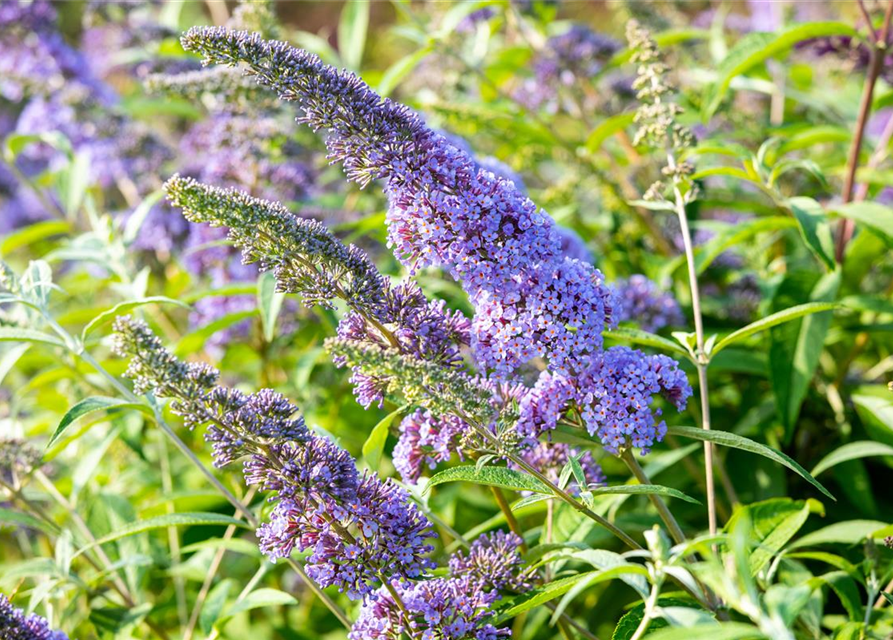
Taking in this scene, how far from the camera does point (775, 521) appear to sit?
221 cm

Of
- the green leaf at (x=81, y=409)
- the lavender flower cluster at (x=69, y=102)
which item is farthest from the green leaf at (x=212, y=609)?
the lavender flower cluster at (x=69, y=102)

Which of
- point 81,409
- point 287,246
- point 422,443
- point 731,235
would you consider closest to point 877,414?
point 731,235

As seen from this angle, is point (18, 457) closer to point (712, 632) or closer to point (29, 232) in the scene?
point (29, 232)

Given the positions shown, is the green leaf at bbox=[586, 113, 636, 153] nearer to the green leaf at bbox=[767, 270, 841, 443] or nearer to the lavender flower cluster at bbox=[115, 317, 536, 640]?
the green leaf at bbox=[767, 270, 841, 443]

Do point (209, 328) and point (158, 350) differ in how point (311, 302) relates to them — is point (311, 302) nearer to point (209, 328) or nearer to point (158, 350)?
point (158, 350)

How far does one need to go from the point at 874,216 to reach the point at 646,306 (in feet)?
2.40

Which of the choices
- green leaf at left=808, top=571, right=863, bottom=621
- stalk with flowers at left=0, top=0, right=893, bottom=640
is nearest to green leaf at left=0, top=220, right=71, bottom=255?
stalk with flowers at left=0, top=0, right=893, bottom=640

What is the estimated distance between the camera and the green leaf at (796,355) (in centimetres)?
273

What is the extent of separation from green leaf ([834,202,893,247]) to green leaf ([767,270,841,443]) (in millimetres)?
177

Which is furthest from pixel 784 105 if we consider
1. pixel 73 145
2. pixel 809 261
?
pixel 73 145

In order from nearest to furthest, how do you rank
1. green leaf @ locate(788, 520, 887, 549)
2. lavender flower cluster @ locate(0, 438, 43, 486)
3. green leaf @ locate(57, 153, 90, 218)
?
green leaf @ locate(788, 520, 887, 549) → lavender flower cluster @ locate(0, 438, 43, 486) → green leaf @ locate(57, 153, 90, 218)

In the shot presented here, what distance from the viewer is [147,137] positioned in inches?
170

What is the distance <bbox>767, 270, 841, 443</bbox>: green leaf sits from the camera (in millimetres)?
2729

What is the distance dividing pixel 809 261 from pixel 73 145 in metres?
3.43
